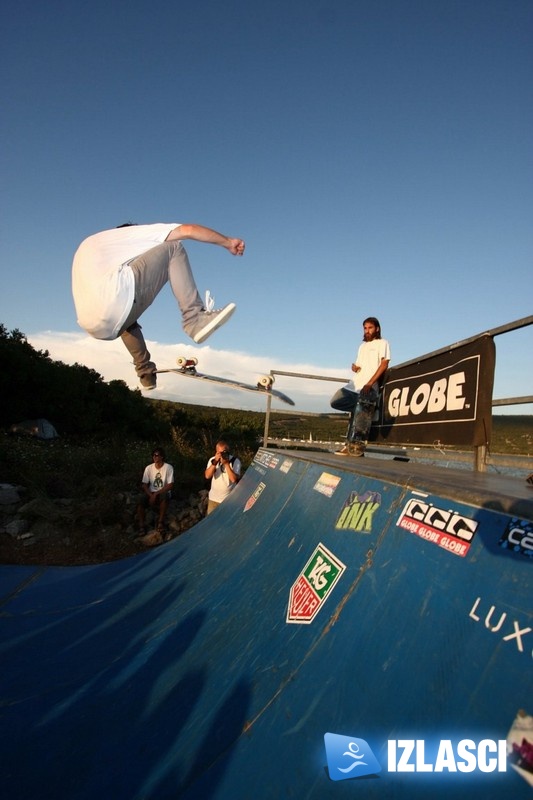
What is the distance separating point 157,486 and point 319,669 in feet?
25.0

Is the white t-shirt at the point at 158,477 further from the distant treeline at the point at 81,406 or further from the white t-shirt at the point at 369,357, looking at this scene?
the distant treeline at the point at 81,406

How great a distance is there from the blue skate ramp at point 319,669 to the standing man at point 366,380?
1.98 metres

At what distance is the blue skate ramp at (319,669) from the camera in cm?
117

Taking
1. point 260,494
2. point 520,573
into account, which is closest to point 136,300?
point 520,573

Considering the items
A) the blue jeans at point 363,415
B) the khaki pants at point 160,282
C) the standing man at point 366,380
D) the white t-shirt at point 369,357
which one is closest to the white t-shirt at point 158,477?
the standing man at point 366,380

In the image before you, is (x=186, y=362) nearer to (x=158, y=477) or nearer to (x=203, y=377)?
(x=203, y=377)

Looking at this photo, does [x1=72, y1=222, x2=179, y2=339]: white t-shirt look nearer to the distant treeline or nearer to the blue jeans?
the blue jeans

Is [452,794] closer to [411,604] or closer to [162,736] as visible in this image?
[411,604]

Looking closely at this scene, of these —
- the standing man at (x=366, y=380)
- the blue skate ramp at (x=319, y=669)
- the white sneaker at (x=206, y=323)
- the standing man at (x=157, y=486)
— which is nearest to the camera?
the blue skate ramp at (x=319, y=669)

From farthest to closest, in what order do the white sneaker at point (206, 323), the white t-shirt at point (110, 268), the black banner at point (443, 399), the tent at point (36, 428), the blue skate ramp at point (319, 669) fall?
the tent at point (36, 428) < the black banner at point (443, 399) < the white sneaker at point (206, 323) < the white t-shirt at point (110, 268) < the blue skate ramp at point (319, 669)

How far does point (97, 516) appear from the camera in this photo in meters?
9.41

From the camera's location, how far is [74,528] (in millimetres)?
9227

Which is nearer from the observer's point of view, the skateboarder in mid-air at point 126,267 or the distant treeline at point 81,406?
the skateboarder in mid-air at point 126,267

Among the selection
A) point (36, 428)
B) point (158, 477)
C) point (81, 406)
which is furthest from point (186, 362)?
point (81, 406)
